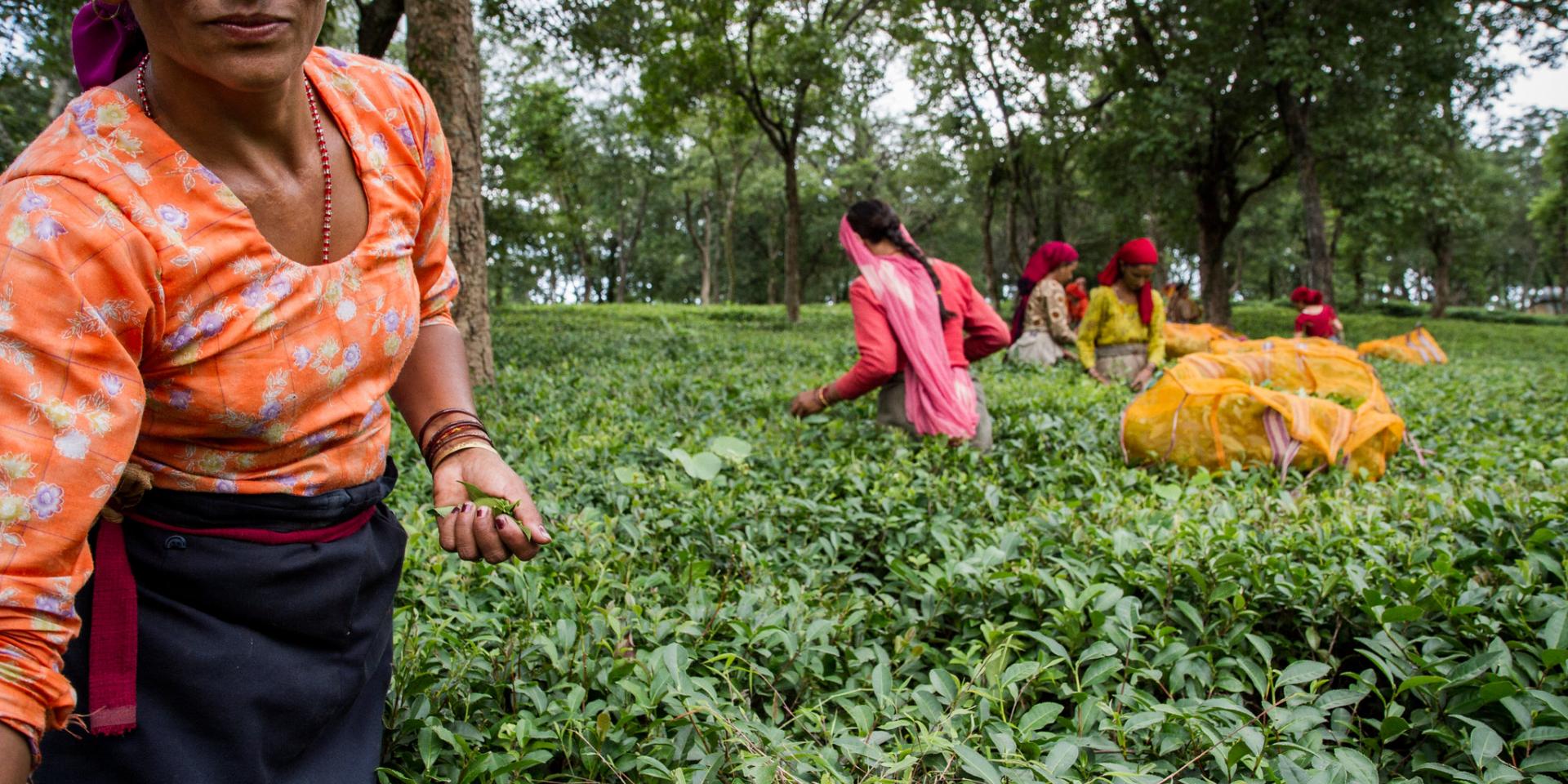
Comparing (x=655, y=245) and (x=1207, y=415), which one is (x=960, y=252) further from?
(x=1207, y=415)

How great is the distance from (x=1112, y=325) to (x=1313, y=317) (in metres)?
6.70

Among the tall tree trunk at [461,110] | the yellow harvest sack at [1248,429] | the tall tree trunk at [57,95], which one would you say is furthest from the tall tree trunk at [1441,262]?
the tall tree trunk at [57,95]

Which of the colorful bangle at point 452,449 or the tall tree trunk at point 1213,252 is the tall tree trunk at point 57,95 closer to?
the colorful bangle at point 452,449

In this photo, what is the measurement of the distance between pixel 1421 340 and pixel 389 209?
14400 mm

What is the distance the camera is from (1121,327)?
7.12m

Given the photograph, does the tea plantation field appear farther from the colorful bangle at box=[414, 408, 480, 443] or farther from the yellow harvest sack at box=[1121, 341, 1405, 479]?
the colorful bangle at box=[414, 408, 480, 443]

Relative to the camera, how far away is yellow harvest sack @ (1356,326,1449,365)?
11.9 metres

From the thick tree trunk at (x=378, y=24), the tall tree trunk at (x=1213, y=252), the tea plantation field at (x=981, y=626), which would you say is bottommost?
the tea plantation field at (x=981, y=626)

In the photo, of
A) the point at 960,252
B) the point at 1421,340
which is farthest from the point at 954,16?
the point at 960,252

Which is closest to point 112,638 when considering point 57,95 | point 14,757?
point 14,757

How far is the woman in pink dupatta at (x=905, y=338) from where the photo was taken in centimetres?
429

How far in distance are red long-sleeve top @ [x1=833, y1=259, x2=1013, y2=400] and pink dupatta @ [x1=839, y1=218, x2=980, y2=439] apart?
2.3 inches

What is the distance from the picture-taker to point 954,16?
19.0 metres

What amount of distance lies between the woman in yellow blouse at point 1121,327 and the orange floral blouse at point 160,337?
642 centimetres
